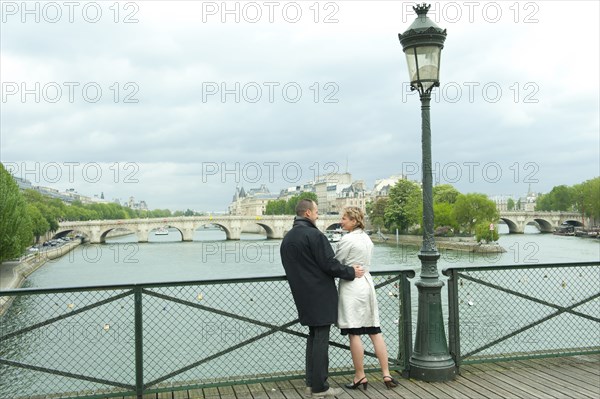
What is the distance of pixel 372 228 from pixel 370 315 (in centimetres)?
8208

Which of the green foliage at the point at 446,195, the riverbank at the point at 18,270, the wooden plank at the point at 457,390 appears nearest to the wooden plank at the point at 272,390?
the wooden plank at the point at 457,390

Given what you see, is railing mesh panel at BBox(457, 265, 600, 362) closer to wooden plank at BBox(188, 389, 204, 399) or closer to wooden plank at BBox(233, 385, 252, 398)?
wooden plank at BBox(233, 385, 252, 398)

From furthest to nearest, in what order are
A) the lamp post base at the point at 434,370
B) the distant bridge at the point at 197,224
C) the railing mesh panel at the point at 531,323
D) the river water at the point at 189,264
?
the distant bridge at the point at 197,224 < the river water at the point at 189,264 < the railing mesh panel at the point at 531,323 < the lamp post base at the point at 434,370

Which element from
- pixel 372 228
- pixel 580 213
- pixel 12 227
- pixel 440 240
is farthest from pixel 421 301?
pixel 580 213

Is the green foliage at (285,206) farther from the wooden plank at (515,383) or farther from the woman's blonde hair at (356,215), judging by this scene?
the woman's blonde hair at (356,215)

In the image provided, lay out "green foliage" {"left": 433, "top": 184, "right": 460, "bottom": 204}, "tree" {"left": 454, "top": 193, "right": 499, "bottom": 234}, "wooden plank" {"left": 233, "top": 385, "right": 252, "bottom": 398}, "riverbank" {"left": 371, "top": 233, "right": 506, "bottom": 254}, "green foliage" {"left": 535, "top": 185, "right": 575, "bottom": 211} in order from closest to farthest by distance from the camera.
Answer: "wooden plank" {"left": 233, "top": 385, "right": 252, "bottom": 398}, "riverbank" {"left": 371, "top": 233, "right": 506, "bottom": 254}, "tree" {"left": 454, "top": 193, "right": 499, "bottom": 234}, "green foliage" {"left": 433, "top": 184, "right": 460, "bottom": 204}, "green foliage" {"left": 535, "top": 185, "right": 575, "bottom": 211}

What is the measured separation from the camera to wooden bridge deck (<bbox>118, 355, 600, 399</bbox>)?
5207 millimetres

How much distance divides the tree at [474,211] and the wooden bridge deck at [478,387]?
55543 mm

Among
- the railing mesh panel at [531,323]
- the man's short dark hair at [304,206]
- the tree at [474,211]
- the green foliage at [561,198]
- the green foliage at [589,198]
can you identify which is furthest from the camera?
the green foliage at [561,198]

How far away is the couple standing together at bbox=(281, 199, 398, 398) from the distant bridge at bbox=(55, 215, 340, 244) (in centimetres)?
7016

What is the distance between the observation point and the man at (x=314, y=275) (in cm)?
495

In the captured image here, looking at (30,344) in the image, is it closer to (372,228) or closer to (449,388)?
(449,388)

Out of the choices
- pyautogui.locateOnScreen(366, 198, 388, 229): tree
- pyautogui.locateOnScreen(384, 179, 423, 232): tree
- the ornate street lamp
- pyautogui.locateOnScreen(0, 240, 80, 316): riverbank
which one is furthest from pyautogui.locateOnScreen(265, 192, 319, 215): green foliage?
the ornate street lamp

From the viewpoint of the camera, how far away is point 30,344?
57.2ft
